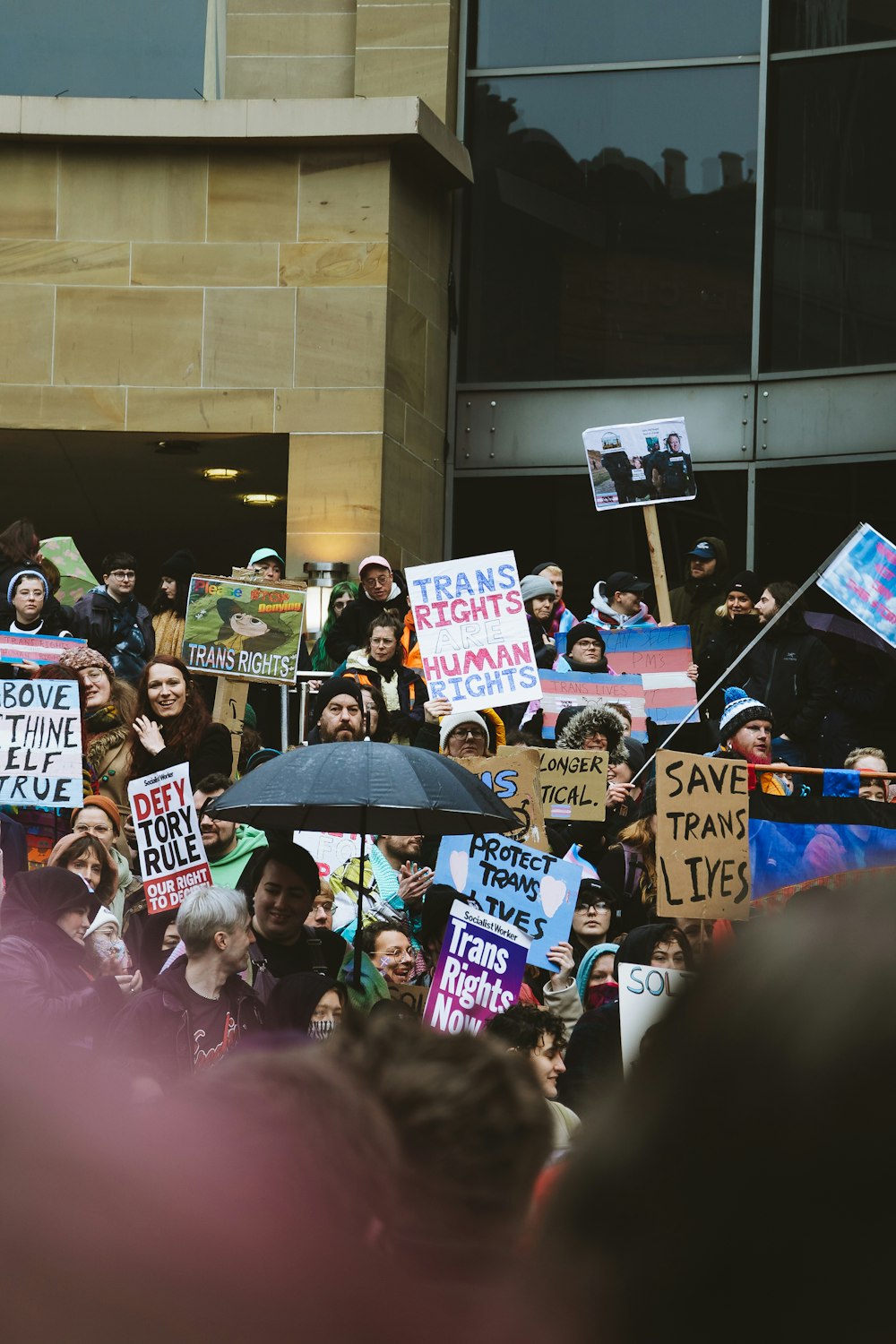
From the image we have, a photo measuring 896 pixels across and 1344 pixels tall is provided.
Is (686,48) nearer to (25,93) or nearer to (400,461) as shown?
(400,461)

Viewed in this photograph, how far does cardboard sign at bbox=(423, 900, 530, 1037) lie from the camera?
20.2 feet

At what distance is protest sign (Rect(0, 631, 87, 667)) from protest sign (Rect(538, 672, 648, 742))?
7.99 feet

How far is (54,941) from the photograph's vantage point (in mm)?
5289

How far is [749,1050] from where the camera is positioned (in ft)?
2.17

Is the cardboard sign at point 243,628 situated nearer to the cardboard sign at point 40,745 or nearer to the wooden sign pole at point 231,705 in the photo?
the wooden sign pole at point 231,705

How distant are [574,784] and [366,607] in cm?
272

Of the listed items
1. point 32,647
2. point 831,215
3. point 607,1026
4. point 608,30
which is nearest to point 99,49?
point 608,30

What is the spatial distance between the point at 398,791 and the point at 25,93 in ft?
35.1

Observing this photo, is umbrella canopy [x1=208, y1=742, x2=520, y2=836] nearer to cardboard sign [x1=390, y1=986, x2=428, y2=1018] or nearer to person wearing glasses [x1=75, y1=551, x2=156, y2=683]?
cardboard sign [x1=390, y1=986, x2=428, y2=1018]

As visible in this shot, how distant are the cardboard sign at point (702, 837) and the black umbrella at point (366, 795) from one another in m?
0.60

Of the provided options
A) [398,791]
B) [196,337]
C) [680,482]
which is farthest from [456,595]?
[196,337]

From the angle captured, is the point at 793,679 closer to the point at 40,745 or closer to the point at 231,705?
the point at 231,705

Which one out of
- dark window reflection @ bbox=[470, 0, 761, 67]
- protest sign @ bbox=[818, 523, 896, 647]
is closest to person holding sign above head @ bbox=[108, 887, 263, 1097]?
protest sign @ bbox=[818, 523, 896, 647]

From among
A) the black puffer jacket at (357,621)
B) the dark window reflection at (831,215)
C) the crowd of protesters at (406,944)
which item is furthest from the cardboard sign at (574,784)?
the dark window reflection at (831,215)
